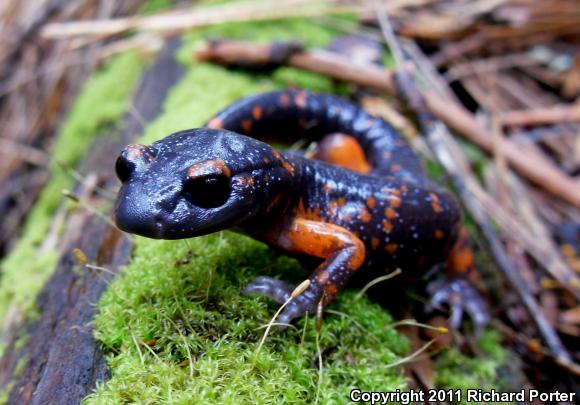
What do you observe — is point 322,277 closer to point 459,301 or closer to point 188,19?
point 459,301

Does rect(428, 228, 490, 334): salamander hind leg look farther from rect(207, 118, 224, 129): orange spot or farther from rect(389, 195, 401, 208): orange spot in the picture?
rect(207, 118, 224, 129): orange spot

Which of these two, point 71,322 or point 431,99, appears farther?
point 431,99

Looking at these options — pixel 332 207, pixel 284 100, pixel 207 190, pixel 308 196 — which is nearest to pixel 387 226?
pixel 332 207

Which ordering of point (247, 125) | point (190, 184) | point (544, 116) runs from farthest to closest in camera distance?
1. point (544, 116)
2. point (247, 125)
3. point (190, 184)

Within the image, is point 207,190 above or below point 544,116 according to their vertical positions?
above

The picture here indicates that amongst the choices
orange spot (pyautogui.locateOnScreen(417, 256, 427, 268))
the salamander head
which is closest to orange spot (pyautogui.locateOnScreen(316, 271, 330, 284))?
the salamander head

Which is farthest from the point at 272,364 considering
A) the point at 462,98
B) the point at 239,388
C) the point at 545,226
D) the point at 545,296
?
the point at 462,98

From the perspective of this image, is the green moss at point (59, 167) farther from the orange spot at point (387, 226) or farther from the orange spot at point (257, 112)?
the orange spot at point (387, 226)
